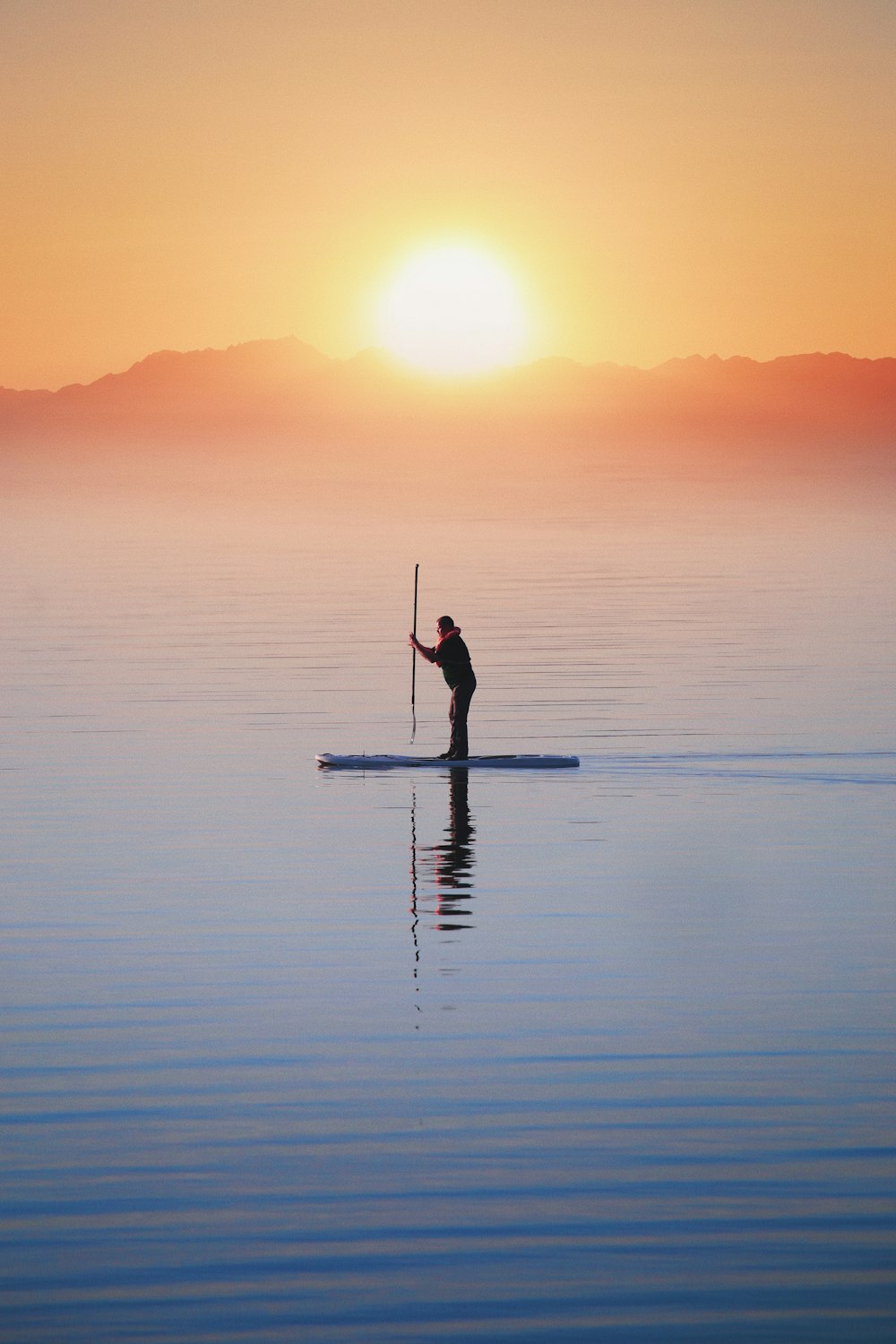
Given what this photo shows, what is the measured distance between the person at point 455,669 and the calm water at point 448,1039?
807 millimetres

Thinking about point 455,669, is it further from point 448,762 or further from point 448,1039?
point 448,1039

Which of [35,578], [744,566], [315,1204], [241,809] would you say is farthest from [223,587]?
[315,1204]

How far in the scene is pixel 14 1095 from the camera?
1232 cm

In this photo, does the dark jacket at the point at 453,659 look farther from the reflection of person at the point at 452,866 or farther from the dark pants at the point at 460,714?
the reflection of person at the point at 452,866

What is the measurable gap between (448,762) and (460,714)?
0.75 metres

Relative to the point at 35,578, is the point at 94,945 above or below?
below

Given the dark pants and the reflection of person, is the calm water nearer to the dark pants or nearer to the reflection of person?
the reflection of person

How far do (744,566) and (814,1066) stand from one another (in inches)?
5410

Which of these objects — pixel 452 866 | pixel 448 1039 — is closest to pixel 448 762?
pixel 452 866

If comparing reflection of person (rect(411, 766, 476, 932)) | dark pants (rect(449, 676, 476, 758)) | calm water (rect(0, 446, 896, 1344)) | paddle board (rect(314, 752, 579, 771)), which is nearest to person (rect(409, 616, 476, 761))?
dark pants (rect(449, 676, 476, 758))

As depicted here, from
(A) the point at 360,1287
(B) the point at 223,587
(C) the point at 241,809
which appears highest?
(B) the point at 223,587

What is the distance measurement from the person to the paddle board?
151 mm

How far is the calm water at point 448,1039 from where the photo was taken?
9453 mm

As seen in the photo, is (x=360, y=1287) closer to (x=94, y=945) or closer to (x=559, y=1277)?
(x=559, y=1277)
